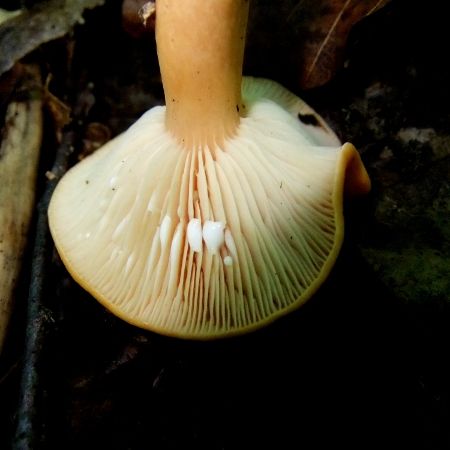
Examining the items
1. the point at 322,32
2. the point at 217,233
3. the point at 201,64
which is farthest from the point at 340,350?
the point at 322,32

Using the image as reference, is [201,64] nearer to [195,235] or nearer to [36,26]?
[195,235]

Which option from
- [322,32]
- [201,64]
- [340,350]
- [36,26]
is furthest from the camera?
[36,26]

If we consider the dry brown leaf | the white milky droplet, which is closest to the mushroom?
the white milky droplet

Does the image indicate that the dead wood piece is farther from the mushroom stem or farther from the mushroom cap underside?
the mushroom stem

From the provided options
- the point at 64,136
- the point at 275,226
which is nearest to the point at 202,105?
the point at 275,226

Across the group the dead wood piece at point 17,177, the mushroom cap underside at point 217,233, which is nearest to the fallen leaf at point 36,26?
the dead wood piece at point 17,177

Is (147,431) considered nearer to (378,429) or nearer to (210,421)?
(210,421)

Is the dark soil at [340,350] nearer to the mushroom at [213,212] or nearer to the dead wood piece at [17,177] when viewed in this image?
the dead wood piece at [17,177]

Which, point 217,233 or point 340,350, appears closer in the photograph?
point 217,233
